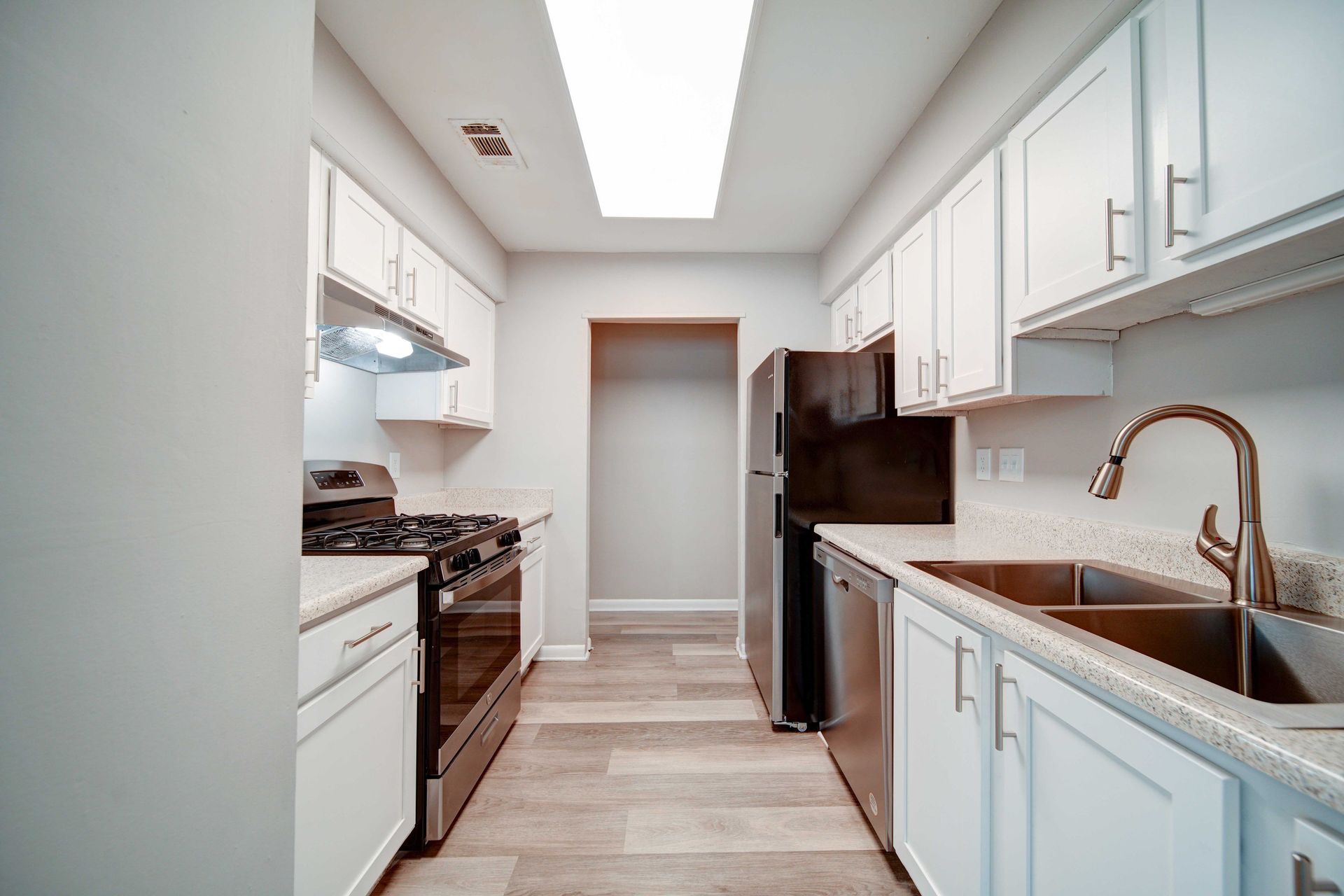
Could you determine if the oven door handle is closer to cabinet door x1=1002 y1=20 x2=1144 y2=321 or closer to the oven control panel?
the oven control panel

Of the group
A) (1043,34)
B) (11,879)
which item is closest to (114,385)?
(11,879)

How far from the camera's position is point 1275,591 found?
1010 mm

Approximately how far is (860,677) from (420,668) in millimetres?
1327

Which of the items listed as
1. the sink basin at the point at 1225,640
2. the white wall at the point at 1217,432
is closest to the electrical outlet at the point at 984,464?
the white wall at the point at 1217,432

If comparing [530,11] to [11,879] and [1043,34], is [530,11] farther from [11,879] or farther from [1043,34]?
[11,879]

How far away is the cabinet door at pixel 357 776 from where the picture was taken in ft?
3.49

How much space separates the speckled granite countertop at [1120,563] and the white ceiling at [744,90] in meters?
1.50

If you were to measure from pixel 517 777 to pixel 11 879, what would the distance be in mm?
1870

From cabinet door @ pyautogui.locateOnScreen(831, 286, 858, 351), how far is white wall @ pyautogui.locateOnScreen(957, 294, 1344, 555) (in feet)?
4.00

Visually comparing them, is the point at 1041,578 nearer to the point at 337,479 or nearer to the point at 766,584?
the point at 766,584

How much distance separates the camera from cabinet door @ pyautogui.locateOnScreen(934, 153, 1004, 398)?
5.04 feet

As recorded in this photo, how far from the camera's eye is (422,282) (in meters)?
2.28

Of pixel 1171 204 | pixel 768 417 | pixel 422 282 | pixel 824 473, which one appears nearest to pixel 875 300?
pixel 768 417

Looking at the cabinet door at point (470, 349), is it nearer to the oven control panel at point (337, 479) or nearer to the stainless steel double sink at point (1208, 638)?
the oven control panel at point (337, 479)
